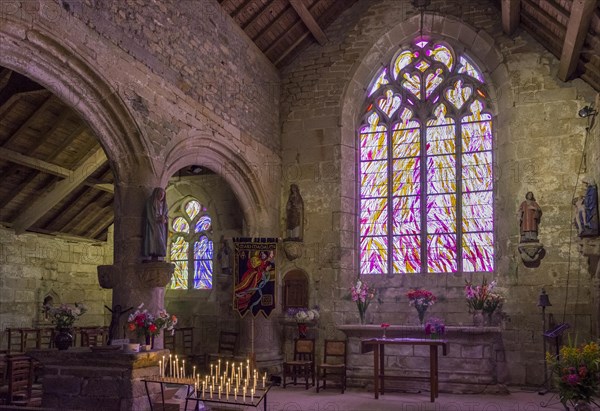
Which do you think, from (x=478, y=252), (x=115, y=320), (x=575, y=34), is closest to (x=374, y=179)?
(x=478, y=252)

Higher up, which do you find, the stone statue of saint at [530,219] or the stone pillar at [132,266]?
the stone statue of saint at [530,219]

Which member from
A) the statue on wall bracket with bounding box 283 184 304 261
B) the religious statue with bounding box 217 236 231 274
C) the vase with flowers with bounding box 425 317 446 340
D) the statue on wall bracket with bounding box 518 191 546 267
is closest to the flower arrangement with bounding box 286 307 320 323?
the statue on wall bracket with bounding box 283 184 304 261

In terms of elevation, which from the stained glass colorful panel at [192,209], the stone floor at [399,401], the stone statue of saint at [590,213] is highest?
the stained glass colorful panel at [192,209]

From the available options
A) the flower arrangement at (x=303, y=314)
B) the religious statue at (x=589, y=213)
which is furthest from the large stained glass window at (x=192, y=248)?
the religious statue at (x=589, y=213)

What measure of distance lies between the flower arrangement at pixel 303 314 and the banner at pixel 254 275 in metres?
0.53

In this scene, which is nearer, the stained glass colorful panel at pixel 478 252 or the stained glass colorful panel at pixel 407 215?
the stained glass colorful panel at pixel 478 252

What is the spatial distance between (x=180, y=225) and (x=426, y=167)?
4729 mm

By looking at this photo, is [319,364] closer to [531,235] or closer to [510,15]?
[531,235]

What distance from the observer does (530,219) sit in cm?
1009

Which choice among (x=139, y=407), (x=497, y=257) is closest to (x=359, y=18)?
(x=497, y=257)

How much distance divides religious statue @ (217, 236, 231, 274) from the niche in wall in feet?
3.76

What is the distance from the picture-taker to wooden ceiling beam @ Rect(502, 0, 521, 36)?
9742mm

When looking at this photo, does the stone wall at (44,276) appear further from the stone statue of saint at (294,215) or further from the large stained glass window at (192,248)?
the stone statue of saint at (294,215)

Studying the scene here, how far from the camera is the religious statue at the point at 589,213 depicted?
8.89 meters
